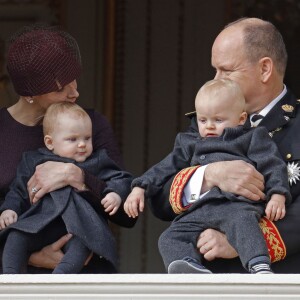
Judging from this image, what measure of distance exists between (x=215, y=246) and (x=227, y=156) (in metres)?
0.34

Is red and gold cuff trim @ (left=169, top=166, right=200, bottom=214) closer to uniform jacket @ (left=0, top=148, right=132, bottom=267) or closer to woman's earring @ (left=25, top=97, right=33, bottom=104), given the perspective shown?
uniform jacket @ (left=0, top=148, right=132, bottom=267)

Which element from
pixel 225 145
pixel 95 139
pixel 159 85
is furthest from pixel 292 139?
pixel 159 85

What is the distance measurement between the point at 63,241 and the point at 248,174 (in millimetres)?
784

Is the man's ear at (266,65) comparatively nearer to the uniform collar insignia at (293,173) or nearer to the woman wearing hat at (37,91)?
the uniform collar insignia at (293,173)

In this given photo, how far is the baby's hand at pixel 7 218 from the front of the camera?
655 cm

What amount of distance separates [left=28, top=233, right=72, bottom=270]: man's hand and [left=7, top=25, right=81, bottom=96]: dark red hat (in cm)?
62

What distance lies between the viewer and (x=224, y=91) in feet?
20.8

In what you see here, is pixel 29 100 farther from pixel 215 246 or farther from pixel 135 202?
pixel 215 246

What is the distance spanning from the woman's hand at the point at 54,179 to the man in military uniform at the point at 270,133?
325 millimetres

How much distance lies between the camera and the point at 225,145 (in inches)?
249

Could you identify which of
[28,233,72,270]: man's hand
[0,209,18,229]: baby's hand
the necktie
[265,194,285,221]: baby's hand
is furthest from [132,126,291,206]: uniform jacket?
[0,209,18,229]: baby's hand

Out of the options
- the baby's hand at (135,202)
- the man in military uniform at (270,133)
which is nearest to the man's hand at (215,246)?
the man in military uniform at (270,133)

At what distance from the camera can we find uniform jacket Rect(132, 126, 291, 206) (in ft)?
20.4
